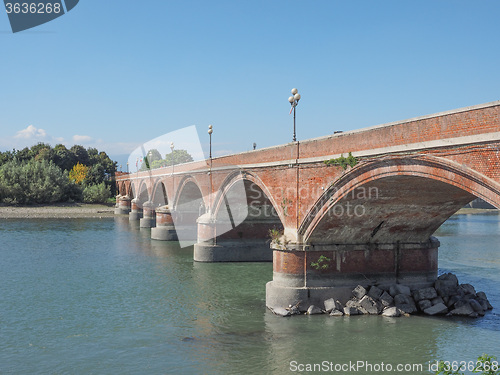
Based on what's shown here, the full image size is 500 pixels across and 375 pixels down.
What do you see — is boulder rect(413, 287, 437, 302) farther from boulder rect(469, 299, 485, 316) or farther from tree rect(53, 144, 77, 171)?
tree rect(53, 144, 77, 171)

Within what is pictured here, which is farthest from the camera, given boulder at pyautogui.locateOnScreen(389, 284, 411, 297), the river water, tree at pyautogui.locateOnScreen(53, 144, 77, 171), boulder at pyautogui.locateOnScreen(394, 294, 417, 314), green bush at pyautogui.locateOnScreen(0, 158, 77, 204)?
tree at pyautogui.locateOnScreen(53, 144, 77, 171)

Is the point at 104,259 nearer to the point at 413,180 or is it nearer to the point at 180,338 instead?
the point at 180,338

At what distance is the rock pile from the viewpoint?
67.9ft

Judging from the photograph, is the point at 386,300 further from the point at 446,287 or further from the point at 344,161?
the point at 344,161

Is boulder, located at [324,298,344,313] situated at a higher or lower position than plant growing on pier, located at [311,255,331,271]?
lower

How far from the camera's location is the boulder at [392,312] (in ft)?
67.1

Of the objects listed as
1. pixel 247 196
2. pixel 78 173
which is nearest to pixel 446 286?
pixel 247 196

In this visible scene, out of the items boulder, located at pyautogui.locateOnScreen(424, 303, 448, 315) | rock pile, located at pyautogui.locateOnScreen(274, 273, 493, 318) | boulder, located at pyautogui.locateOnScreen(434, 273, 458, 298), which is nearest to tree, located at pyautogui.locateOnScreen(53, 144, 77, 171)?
rock pile, located at pyautogui.locateOnScreen(274, 273, 493, 318)

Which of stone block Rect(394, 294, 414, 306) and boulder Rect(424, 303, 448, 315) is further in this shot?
stone block Rect(394, 294, 414, 306)

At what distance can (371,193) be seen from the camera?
63.0 feet

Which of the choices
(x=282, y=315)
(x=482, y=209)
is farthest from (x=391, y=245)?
(x=482, y=209)

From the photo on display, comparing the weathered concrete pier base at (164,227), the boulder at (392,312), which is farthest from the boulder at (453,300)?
the weathered concrete pier base at (164,227)

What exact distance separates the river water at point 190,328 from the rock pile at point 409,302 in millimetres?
Result: 567

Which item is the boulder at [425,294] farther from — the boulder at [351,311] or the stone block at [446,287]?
the boulder at [351,311]
